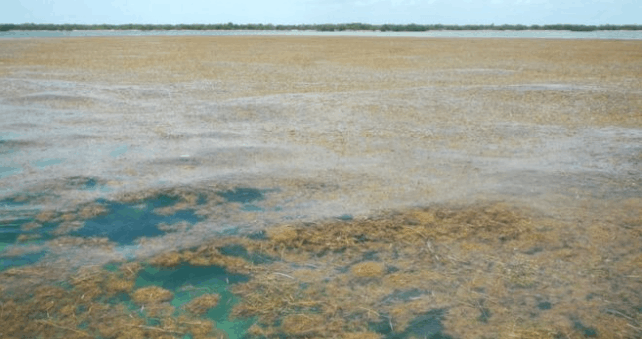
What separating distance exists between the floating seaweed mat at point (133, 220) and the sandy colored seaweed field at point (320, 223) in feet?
0.09

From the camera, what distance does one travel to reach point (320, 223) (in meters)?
5.00

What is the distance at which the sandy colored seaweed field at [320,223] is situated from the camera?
343 centimetres

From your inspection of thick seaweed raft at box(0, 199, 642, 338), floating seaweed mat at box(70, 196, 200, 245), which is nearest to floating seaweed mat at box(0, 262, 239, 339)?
thick seaweed raft at box(0, 199, 642, 338)

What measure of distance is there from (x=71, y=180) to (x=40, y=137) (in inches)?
114

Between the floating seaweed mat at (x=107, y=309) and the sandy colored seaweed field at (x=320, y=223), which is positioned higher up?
the sandy colored seaweed field at (x=320, y=223)

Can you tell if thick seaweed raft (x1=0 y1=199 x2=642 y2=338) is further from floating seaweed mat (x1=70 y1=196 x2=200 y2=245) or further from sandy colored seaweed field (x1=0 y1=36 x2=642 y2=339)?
floating seaweed mat (x1=70 y1=196 x2=200 y2=245)

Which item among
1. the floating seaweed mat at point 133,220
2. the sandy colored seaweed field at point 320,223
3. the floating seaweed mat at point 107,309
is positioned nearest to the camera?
the floating seaweed mat at point 107,309

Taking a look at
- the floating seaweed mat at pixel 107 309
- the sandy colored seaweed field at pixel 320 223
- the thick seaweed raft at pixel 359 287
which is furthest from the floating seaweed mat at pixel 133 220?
the floating seaweed mat at pixel 107 309

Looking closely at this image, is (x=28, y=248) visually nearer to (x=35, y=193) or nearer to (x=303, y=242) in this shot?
(x=35, y=193)

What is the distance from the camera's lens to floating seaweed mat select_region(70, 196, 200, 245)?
186 inches

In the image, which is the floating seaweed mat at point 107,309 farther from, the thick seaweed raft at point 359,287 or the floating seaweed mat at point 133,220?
the floating seaweed mat at point 133,220

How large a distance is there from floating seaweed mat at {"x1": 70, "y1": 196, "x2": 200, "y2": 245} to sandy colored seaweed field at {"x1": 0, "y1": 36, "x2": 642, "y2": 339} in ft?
0.09

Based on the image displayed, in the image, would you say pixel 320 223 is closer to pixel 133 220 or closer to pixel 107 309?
pixel 133 220

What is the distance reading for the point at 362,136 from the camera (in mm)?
8773
